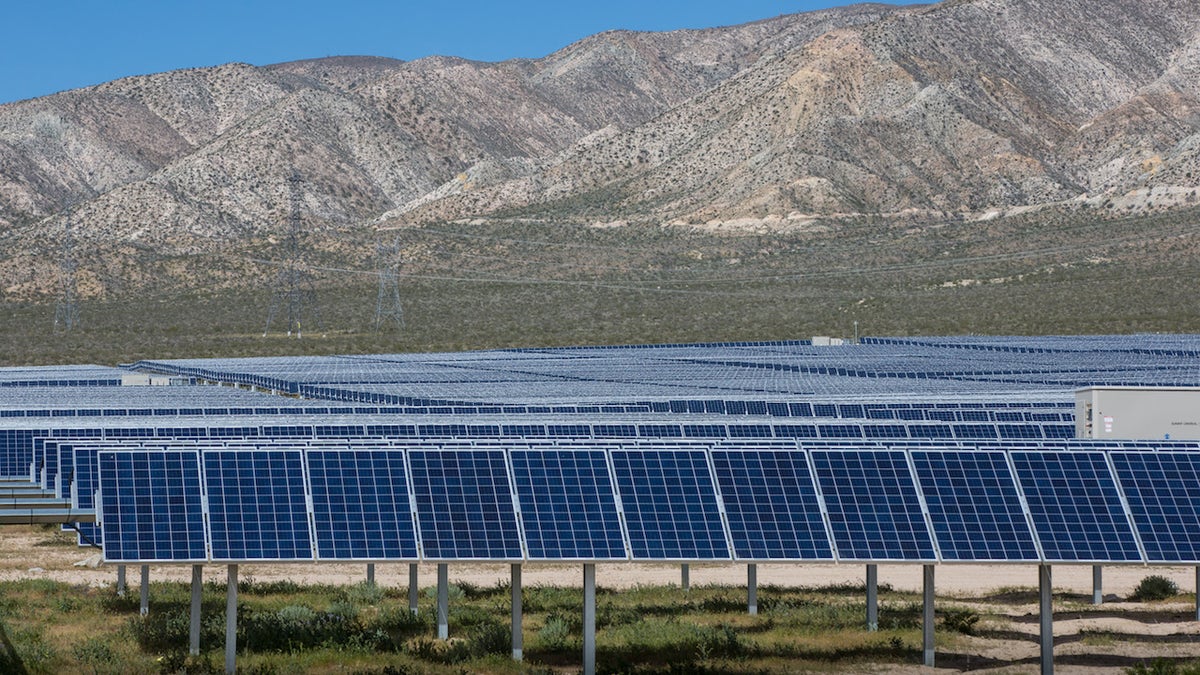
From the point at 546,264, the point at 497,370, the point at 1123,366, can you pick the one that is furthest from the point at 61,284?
the point at 1123,366

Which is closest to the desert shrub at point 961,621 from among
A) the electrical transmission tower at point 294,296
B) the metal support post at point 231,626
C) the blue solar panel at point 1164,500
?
the blue solar panel at point 1164,500

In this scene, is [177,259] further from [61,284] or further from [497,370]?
[497,370]

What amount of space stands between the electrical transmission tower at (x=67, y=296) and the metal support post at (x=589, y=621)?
114 meters

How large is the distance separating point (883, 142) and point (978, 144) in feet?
30.2

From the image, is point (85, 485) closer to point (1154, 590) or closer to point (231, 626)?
point (231, 626)

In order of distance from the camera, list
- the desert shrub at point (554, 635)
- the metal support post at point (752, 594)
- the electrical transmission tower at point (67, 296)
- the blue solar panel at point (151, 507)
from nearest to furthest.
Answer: the blue solar panel at point (151, 507) → the desert shrub at point (554, 635) → the metal support post at point (752, 594) → the electrical transmission tower at point (67, 296)

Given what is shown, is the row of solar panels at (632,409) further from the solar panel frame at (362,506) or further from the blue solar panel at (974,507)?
the solar panel frame at (362,506)

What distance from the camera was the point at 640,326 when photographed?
408 ft

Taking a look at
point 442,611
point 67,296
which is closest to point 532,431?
point 442,611

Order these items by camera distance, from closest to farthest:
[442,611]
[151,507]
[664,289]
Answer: [151,507], [442,611], [664,289]

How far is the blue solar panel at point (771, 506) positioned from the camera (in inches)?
832

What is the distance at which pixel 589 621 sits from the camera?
851 inches

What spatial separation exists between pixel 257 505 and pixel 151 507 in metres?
1.23

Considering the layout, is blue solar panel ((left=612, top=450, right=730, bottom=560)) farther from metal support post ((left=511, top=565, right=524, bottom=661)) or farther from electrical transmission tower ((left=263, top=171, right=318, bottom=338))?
electrical transmission tower ((left=263, top=171, right=318, bottom=338))
